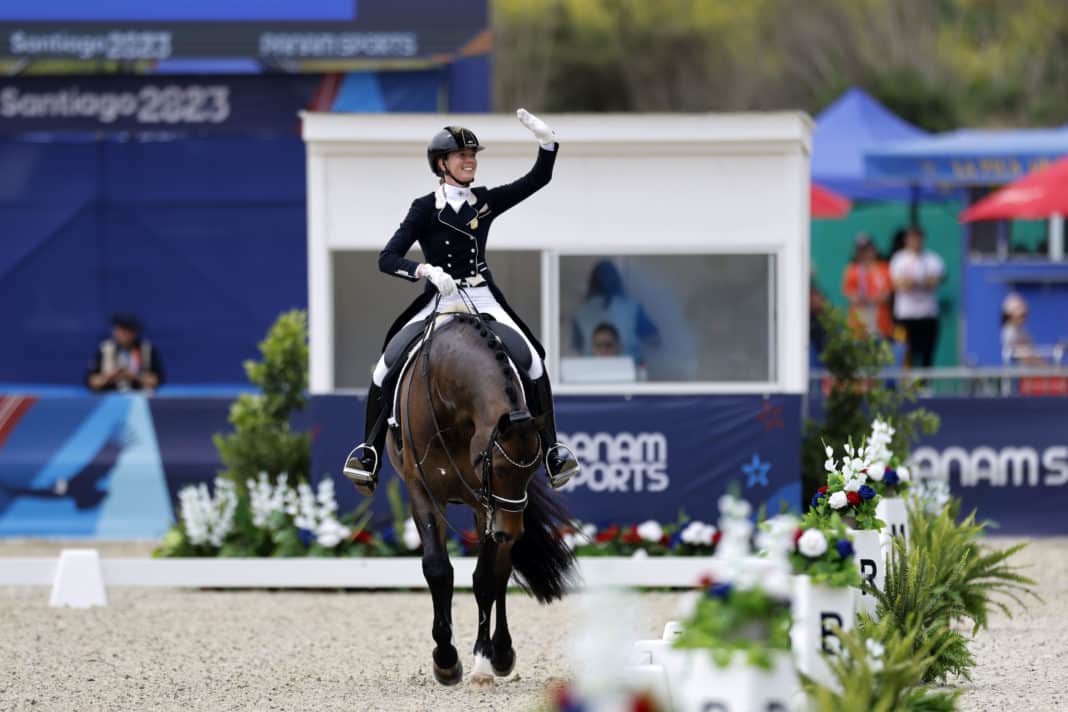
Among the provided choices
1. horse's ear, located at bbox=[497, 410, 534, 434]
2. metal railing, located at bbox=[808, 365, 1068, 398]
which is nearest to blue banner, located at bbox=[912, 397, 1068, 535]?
metal railing, located at bbox=[808, 365, 1068, 398]

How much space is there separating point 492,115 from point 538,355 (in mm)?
4596

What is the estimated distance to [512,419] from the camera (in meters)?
9.16

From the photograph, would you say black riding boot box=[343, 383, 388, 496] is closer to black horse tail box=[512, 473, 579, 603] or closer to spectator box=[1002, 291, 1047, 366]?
black horse tail box=[512, 473, 579, 603]

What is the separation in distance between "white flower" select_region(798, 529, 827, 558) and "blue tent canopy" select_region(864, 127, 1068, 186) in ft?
59.6

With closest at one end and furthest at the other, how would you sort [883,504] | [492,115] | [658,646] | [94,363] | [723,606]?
[723,606]
[658,646]
[883,504]
[492,115]
[94,363]

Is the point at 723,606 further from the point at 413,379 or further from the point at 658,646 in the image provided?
the point at 413,379

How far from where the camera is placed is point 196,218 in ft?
67.2

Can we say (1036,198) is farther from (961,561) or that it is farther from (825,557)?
(825,557)

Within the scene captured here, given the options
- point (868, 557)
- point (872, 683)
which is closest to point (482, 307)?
point (868, 557)

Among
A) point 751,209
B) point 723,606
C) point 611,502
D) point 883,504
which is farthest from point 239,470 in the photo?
point 723,606

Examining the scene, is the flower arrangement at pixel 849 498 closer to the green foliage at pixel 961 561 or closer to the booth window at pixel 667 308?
the green foliage at pixel 961 561

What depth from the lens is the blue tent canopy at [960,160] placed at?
2442 cm

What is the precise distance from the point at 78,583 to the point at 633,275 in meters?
4.30

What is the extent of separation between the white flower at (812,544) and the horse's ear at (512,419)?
263 cm
